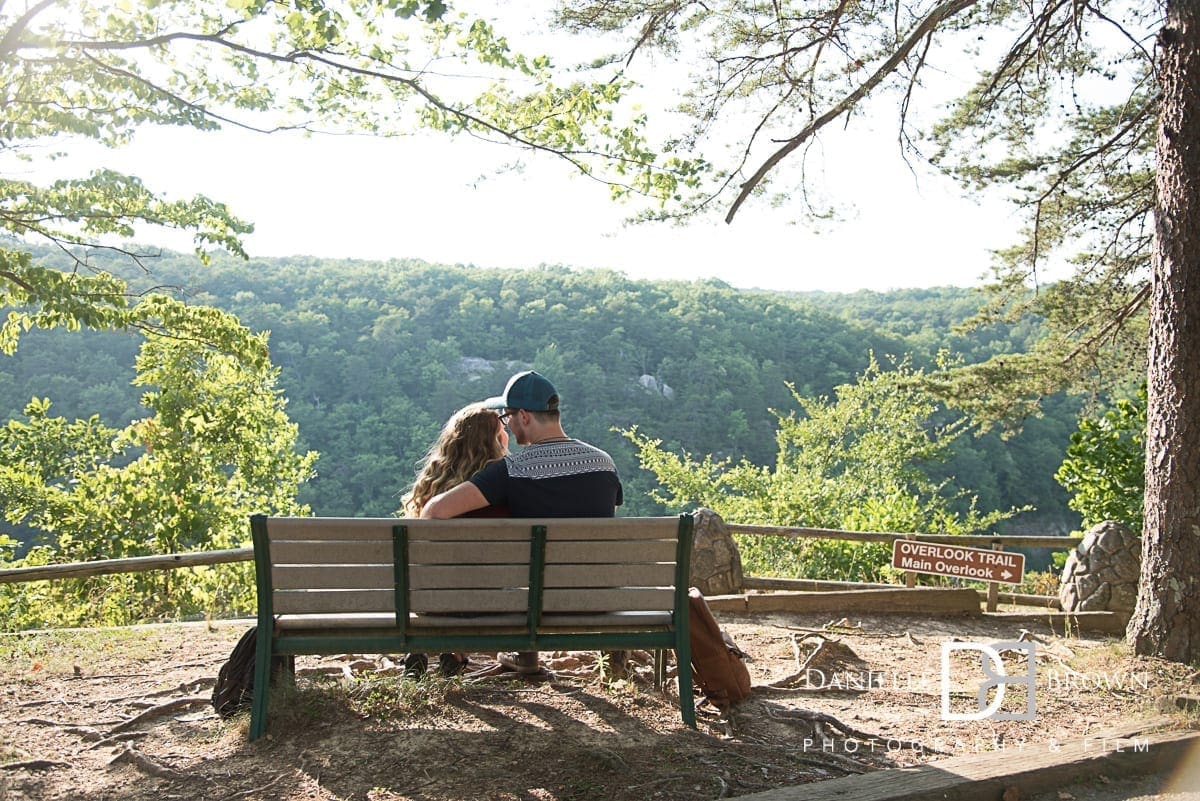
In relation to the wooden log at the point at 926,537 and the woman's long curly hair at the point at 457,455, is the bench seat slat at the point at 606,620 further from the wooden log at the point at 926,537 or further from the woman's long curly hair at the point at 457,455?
the wooden log at the point at 926,537

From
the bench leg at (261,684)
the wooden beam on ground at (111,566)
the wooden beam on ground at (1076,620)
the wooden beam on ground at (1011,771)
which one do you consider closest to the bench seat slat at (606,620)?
the wooden beam on ground at (1011,771)

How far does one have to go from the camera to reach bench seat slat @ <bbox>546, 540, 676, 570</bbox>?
3.24m

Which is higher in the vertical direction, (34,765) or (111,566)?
(111,566)

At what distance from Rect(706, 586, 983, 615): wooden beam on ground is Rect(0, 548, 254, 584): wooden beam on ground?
9.35ft

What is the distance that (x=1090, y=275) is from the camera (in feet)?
30.4

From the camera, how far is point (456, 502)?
331cm

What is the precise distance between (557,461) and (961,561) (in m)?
3.83

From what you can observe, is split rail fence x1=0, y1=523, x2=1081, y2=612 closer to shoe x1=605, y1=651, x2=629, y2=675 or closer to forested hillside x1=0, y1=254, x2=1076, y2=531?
shoe x1=605, y1=651, x2=629, y2=675

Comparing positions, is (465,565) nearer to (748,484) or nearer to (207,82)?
(207,82)

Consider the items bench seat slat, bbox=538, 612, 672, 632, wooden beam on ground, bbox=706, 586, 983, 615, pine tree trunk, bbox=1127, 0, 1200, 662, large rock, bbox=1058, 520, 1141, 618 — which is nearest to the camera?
→ bench seat slat, bbox=538, 612, 672, 632

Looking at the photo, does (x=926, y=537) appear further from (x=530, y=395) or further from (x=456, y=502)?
(x=456, y=502)

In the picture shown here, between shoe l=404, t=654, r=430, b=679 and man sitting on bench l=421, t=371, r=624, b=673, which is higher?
man sitting on bench l=421, t=371, r=624, b=673

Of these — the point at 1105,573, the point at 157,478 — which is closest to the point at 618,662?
the point at 1105,573

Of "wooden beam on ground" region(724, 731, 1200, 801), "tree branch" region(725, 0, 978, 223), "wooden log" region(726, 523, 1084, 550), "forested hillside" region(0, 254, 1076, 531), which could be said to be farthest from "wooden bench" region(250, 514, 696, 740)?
"forested hillside" region(0, 254, 1076, 531)
